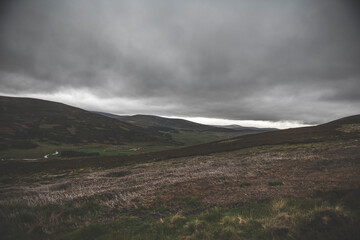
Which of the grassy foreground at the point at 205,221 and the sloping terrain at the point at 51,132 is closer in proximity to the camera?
the grassy foreground at the point at 205,221

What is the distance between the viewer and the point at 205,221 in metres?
6.46

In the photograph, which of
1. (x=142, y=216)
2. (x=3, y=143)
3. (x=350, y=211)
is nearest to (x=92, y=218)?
(x=142, y=216)

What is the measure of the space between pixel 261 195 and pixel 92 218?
9330 millimetres

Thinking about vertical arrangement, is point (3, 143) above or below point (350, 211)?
below

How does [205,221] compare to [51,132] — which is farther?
[51,132]

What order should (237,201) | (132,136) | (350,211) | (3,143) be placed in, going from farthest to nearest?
(132,136)
(3,143)
(237,201)
(350,211)

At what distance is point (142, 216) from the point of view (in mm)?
7730

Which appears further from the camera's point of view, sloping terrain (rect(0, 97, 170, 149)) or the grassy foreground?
sloping terrain (rect(0, 97, 170, 149))

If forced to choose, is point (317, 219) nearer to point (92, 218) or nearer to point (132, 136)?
point (92, 218)

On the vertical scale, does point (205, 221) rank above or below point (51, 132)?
above

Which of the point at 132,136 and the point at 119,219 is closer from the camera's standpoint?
the point at 119,219

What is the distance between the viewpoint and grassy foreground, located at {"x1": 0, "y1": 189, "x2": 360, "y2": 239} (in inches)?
201

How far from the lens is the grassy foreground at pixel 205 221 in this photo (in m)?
5.11

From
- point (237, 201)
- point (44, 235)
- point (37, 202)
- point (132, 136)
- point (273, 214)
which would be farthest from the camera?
point (132, 136)
